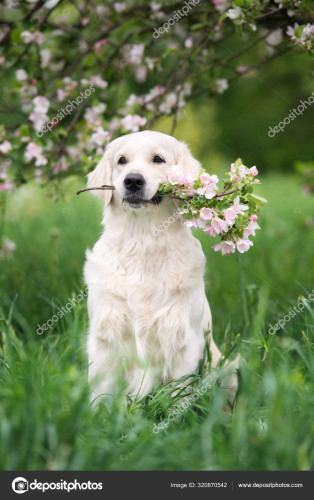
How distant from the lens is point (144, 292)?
2922 millimetres

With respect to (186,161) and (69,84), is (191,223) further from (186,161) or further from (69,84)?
(69,84)

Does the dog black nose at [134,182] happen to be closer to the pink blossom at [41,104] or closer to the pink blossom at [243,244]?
the pink blossom at [243,244]

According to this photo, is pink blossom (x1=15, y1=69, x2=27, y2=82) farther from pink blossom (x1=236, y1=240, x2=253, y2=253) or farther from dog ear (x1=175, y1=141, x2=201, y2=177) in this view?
pink blossom (x1=236, y1=240, x2=253, y2=253)

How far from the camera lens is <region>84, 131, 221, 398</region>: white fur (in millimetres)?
2895

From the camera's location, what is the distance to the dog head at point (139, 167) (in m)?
2.74

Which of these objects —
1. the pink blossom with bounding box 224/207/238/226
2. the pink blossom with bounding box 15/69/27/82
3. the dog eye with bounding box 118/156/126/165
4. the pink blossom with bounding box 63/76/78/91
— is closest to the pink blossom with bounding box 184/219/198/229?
the pink blossom with bounding box 224/207/238/226

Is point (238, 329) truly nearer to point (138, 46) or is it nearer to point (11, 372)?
point (11, 372)

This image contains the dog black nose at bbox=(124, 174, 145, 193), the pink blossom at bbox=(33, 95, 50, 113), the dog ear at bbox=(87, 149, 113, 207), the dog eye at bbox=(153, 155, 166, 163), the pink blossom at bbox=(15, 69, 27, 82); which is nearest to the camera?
the dog black nose at bbox=(124, 174, 145, 193)

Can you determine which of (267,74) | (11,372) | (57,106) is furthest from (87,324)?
(267,74)

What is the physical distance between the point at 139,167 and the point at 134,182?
0.11 metres

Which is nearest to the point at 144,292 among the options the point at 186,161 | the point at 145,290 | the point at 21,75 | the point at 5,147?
the point at 145,290

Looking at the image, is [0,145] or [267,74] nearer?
[0,145]

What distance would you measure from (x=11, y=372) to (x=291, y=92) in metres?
16.8
